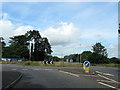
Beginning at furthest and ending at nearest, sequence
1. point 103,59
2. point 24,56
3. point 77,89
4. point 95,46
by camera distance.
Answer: point 95,46
point 24,56
point 103,59
point 77,89

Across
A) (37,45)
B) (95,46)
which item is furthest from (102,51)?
(37,45)

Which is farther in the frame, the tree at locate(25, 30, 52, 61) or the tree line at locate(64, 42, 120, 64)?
the tree at locate(25, 30, 52, 61)

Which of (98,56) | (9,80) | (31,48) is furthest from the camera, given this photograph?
(31,48)

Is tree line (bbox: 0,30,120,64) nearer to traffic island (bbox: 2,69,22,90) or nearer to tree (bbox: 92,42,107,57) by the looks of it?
tree (bbox: 92,42,107,57)

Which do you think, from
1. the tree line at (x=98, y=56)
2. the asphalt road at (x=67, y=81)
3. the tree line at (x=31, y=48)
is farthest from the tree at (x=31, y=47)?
the asphalt road at (x=67, y=81)

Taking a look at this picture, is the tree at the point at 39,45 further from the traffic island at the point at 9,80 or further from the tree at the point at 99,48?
the traffic island at the point at 9,80

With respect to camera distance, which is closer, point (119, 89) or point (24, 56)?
point (119, 89)

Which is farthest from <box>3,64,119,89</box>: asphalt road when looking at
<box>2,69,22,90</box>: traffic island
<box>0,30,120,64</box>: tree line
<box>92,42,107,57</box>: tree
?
<box>92,42,107,57</box>: tree

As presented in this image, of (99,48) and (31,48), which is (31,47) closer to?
(31,48)

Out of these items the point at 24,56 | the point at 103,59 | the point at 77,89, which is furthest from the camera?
the point at 24,56

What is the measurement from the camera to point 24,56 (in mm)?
111688

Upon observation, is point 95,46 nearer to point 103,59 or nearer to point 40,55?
point 103,59

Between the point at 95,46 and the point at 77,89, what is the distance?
114 meters

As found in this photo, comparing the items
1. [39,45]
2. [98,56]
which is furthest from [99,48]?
[39,45]
